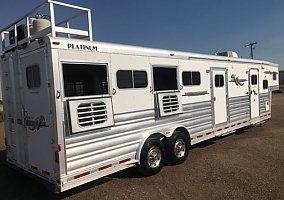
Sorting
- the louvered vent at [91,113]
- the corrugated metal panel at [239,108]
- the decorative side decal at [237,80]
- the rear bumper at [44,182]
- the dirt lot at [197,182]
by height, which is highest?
the decorative side decal at [237,80]

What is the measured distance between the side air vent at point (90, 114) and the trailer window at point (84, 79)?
6.7 inches

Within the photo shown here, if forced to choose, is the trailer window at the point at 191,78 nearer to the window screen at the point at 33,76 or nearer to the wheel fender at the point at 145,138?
the wheel fender at the point at 145,138

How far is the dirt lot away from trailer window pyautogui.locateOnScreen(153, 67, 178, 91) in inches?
74.7

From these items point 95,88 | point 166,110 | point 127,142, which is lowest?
point 127,142

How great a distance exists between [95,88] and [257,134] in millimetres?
7343

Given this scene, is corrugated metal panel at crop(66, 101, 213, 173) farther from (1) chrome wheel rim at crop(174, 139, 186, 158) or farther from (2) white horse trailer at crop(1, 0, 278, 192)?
(1) chrome wheel rim at crop(174, 139, 186, 158)

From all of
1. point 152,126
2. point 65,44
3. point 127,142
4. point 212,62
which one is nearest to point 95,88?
point 65,44

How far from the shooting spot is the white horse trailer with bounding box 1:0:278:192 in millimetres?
4648

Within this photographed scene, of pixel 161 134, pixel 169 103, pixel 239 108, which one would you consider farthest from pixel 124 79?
pixel 239 108

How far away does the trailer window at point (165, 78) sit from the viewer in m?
6.41

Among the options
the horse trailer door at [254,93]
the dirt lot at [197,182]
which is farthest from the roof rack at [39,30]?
the horse trailer door at [254,93]

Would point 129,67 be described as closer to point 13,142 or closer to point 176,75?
point 176,75

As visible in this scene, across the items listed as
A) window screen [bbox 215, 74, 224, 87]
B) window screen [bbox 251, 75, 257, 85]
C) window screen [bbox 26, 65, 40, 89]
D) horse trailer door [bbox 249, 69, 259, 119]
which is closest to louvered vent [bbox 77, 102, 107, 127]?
window screen [bbox 26, 65, 40, 89]

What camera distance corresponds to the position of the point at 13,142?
5930 mm
